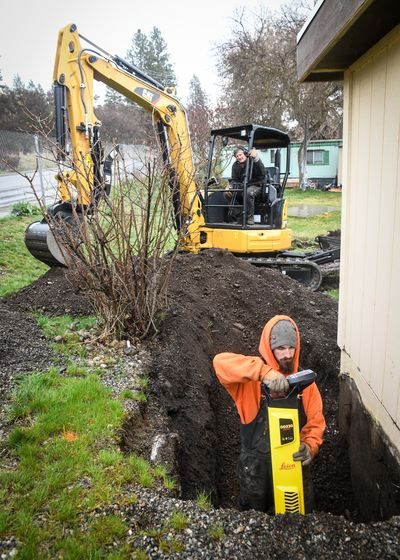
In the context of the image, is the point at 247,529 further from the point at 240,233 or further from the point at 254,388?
the point at 240,233

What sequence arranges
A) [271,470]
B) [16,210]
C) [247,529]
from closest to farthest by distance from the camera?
1. [247,529]
2. [271,470]
3. [16,210]

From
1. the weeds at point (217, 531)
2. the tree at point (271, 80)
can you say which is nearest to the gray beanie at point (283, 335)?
the weeds at point (217, 531)

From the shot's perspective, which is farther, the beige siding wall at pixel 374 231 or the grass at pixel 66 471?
the beige siding wall at pixel 374 231

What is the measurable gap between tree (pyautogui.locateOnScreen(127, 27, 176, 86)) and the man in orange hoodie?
53.5 m

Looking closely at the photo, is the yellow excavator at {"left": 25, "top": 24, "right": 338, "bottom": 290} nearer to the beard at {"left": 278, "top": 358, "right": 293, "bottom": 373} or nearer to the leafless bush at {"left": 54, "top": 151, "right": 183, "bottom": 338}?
the leafless bush at {"left": 54, "top": 151, "right": 183, "bottom": 338}

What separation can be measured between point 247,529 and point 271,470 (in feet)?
2.58

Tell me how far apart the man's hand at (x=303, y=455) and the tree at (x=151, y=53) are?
53.9m

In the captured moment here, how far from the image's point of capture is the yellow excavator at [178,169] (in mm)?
7191

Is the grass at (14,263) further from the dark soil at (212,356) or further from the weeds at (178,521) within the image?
the weeds at (178,521)

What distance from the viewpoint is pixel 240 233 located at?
8414 mm

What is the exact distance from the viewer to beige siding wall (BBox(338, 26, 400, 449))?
2922 mm

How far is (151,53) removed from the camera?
5256 cm

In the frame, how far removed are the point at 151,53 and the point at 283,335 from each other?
56731 millimetres

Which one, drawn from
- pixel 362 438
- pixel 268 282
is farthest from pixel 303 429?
pixel 268 282
